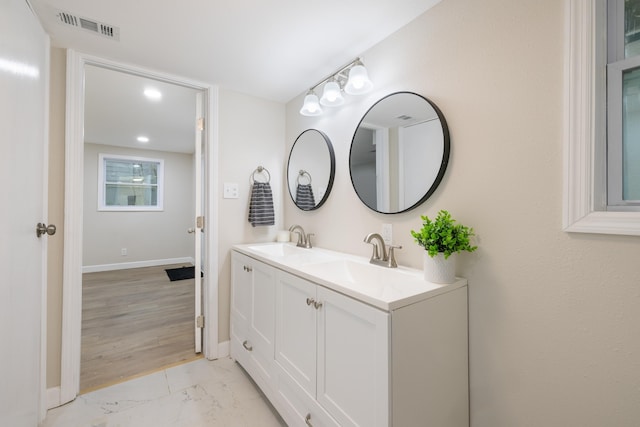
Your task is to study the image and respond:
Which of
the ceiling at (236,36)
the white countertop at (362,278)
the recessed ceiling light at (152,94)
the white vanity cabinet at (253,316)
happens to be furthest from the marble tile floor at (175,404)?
the recessed ceiling light at (152,94)

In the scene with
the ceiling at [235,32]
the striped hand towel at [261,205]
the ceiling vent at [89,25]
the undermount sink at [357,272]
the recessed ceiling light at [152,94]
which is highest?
the recessed ceiling light at [152,94]

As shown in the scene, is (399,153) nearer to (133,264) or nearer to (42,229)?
(42,229)

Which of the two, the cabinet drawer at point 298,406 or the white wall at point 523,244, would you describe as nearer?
the white wall at point 523,244

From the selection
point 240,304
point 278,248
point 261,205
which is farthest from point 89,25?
point 240,304

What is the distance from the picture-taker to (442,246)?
1092 millimetres

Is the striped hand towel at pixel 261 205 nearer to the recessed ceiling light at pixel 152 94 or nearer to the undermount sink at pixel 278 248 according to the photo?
the undermount sink at pixel 278 248

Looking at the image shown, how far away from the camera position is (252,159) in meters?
2.35

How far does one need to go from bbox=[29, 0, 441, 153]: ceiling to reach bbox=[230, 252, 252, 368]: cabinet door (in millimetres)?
1346

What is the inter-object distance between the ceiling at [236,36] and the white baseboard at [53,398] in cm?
207

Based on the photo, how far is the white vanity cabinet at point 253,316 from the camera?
158 centimetres

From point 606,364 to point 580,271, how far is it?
29 cm

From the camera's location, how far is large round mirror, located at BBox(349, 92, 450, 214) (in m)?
1.31

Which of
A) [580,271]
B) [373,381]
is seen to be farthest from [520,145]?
[373,381]

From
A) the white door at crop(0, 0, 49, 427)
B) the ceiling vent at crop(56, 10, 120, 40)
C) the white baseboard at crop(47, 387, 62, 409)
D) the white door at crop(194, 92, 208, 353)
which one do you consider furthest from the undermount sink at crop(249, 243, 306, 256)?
the ceiling vent at crop(56, 10, 120, 40)
